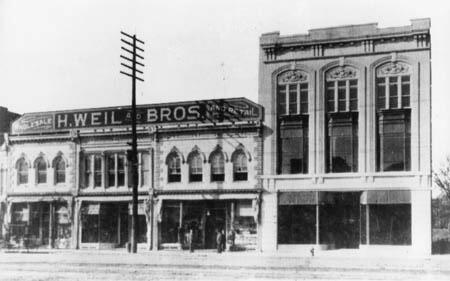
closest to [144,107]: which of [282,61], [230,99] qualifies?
[230,99]

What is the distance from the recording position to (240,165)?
33125 mm

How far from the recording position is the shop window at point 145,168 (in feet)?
114

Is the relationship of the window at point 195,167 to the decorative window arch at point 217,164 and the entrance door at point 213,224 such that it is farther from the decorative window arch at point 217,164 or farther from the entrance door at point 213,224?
the entrance door at point 213,224

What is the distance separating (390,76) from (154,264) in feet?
50.0

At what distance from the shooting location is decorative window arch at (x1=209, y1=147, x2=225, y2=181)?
3341 cm

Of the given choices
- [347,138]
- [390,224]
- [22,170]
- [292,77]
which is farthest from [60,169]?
[390,224]

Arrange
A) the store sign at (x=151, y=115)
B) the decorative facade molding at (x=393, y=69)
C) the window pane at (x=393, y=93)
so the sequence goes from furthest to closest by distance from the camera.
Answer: the store sign at (x=151, y=115)
the window pane at (x=393, y=93)
the decorative facade molding at (x=393, y=69)

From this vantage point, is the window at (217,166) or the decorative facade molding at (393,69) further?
the window at (217,166)

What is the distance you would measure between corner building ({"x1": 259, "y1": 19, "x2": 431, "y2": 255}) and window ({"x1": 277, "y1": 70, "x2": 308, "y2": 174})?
5cm

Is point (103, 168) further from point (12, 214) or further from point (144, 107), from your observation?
point (12, 214)

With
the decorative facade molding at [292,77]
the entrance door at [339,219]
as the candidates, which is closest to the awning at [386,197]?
the entrance door at [339,219]

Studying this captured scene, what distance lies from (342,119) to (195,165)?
27.2ft

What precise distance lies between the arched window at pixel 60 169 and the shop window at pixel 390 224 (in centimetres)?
1791

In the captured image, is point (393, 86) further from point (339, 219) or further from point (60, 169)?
point (60, 169)
